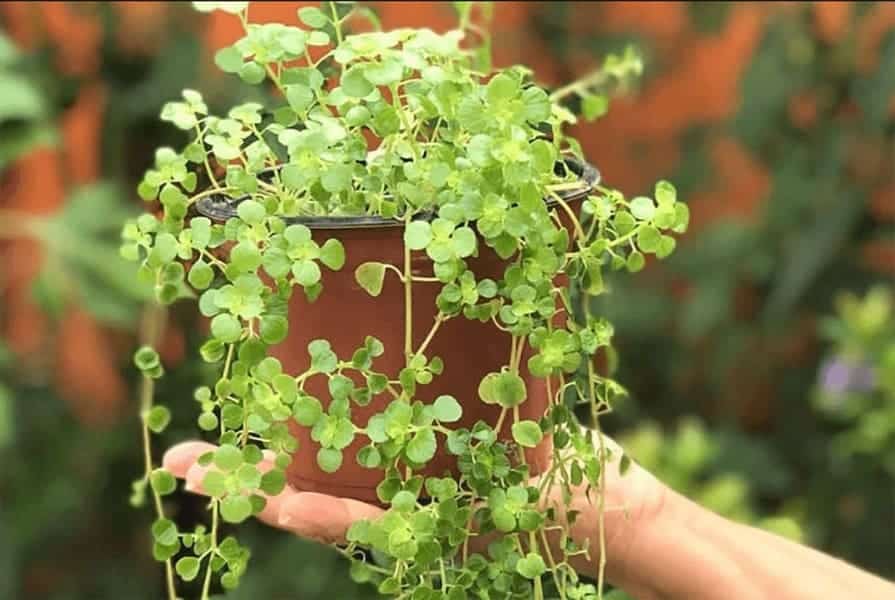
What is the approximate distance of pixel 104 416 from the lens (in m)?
1.47

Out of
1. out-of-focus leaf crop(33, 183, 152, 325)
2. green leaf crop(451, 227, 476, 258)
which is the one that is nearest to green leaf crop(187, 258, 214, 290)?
green leaf crop(451, 227, 476, 258)

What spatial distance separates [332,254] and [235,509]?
11 centimetres

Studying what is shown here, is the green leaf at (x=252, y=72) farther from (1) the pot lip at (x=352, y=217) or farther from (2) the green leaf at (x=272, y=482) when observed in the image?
(2) the green leaf at (x=272, y=482)

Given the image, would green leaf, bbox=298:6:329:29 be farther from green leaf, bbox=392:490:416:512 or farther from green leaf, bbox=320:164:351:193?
green leaf, bbox=392:490:416:512

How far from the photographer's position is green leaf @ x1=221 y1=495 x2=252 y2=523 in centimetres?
47

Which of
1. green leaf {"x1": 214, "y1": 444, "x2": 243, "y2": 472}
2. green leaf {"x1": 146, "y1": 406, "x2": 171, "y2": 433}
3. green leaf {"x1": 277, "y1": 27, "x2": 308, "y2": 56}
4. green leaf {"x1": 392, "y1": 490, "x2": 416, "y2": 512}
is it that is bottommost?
green leaf {"x1": 392, "y1": 490, "x2": 416, "y2": 512}

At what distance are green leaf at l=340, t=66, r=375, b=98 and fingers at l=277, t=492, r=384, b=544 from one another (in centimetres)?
17

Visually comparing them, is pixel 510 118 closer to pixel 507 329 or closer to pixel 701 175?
pixel 507 329

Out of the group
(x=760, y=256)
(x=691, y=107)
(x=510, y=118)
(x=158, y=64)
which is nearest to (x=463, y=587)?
(x=510, y=118)

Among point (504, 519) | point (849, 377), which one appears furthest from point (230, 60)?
point (849, 377)

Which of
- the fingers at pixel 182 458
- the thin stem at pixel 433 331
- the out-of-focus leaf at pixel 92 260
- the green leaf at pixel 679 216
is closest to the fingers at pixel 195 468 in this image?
the fingers at pixel 182 458

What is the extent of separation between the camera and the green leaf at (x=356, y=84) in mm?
485

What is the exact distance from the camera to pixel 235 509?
0.48m

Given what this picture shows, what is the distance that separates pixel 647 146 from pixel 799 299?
26 centimetres
